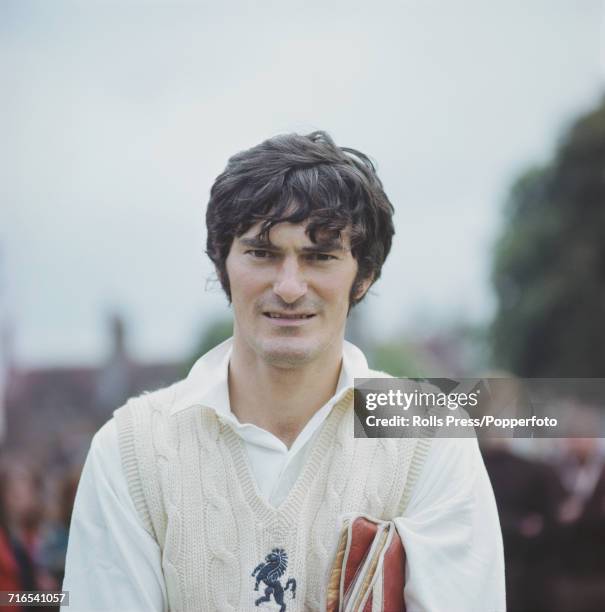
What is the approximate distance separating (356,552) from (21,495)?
467 centimetres

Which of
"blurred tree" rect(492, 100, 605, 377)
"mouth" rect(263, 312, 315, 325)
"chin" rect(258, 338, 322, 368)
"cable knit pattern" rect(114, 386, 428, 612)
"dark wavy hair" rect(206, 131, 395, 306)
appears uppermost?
"blurred tree" rect(492, 100, 605, 377)

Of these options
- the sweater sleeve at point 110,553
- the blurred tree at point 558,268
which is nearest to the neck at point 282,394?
the sweater sleeve at point 110,553

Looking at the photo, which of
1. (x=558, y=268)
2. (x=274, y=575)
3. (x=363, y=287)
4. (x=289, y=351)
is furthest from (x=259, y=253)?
(x=558, y=268)

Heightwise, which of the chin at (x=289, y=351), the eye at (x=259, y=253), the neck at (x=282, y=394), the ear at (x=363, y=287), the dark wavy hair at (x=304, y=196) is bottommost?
the neck at (x=282, y=394)

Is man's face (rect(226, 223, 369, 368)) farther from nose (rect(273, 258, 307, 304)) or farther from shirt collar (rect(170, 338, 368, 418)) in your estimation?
shirt collar (rect(170, 338, 368, 418))

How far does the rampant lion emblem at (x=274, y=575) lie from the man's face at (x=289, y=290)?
21.3 inches

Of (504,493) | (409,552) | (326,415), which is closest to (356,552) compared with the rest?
(409,552)

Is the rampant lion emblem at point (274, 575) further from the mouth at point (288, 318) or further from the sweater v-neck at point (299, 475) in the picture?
the mouth at point (288, 318)

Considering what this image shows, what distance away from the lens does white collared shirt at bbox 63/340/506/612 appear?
2.69 m

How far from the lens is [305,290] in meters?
2.79

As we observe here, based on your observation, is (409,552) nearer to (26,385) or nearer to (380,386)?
(380,386)

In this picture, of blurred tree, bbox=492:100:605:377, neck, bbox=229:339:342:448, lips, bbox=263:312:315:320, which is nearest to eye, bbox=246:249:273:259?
lips, bbox=263:312:315:320

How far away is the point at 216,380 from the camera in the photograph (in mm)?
3047

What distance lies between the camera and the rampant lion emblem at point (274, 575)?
2.75 metres
